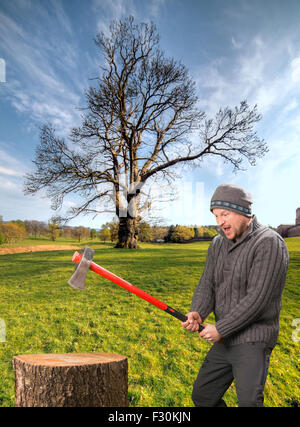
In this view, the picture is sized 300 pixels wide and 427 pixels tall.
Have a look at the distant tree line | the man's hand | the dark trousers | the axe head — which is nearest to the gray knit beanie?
the man's hand

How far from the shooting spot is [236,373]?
2.10 meters

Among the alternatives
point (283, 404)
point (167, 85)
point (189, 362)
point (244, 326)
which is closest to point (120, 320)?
point (189, 362)

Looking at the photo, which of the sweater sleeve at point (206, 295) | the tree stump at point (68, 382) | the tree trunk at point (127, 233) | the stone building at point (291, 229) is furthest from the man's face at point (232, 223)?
the stone building at point (291, 229)

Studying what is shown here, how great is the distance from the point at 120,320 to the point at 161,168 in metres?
17.5

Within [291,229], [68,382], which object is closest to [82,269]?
[68,382]

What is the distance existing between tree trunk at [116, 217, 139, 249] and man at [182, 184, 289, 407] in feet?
62.8

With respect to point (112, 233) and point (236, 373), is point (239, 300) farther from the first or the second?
point (112, 233)

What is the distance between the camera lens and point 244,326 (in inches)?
83.0

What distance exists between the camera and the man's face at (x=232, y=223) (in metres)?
2.28

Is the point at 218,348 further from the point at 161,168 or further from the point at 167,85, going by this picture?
the point at 167,85

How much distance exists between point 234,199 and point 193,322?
132 centimetres

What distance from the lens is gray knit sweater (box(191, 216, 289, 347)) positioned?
81.2 inches

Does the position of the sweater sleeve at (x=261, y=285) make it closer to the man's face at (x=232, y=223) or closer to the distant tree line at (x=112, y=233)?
the man's face at (x=232, y=223)

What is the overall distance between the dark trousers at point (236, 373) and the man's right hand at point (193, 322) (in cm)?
27
